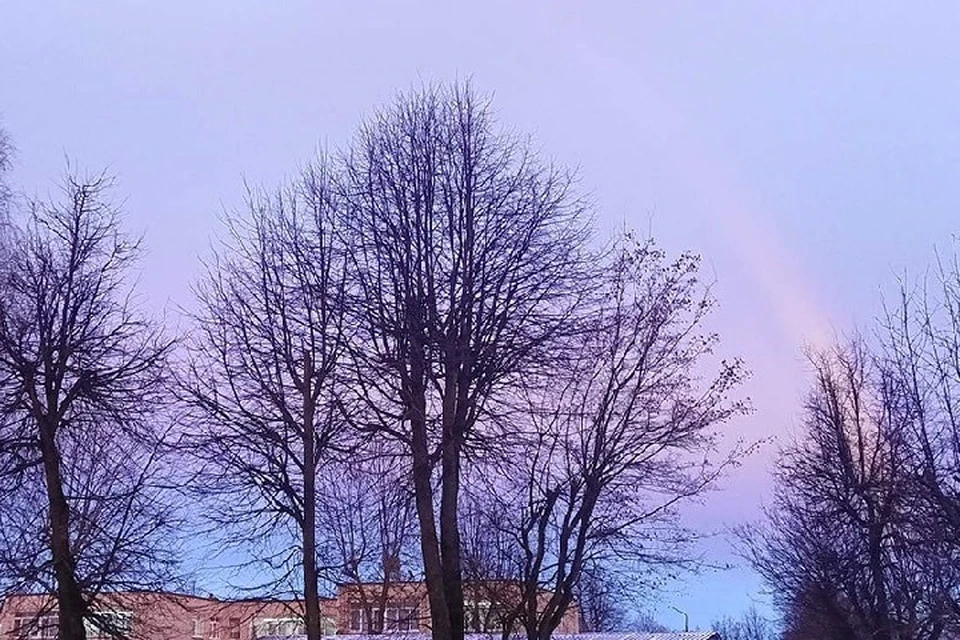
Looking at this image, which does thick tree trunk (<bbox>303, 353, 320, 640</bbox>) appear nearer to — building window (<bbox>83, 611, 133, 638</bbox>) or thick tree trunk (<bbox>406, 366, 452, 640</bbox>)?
thick tree trunk (<bbox>406, 366, 452, 640</bbox>)

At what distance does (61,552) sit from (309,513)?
14.5ft

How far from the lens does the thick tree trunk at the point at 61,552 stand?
20859mm

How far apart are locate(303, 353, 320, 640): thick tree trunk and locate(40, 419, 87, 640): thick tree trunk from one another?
4.04 m

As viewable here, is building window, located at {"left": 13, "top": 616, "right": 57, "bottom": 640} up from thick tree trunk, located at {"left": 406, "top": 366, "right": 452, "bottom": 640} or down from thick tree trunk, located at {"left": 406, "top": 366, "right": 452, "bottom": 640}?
down

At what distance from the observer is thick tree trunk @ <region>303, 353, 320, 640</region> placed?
21828 mm

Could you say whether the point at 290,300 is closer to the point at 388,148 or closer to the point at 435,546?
the point at 388,148

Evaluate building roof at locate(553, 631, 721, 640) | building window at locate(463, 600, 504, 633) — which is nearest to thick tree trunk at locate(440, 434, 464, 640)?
building window at locate(463, 600, 504, 633)

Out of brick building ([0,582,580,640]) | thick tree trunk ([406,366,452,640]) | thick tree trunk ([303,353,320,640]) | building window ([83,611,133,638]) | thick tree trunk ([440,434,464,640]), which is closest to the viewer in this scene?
thick tree trunk ([406,366,452,640])

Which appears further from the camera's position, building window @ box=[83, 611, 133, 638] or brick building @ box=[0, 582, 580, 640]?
brick building @ box=[0, 582, 580, 640]

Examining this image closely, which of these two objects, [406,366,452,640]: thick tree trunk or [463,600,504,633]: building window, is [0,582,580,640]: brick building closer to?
[463,600,504,633]: building window

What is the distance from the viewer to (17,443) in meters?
21.0

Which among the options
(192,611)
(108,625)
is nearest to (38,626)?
(108,625)

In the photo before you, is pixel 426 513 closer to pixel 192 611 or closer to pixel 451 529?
pixel 451 529

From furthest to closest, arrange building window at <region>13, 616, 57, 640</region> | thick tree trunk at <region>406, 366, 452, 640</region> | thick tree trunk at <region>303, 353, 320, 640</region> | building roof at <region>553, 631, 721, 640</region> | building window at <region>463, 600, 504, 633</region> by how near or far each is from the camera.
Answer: building roof at <region>553, 631, 721, 640</region>, building window at <region>463, 600, 504, 633</region>, building window at <region>13, 616, 57, 640</region>, thick tree trunk at <region>303, 353, 320, 640</region>, thick tree trunk at <region>406, 366, 452, 640</region>
